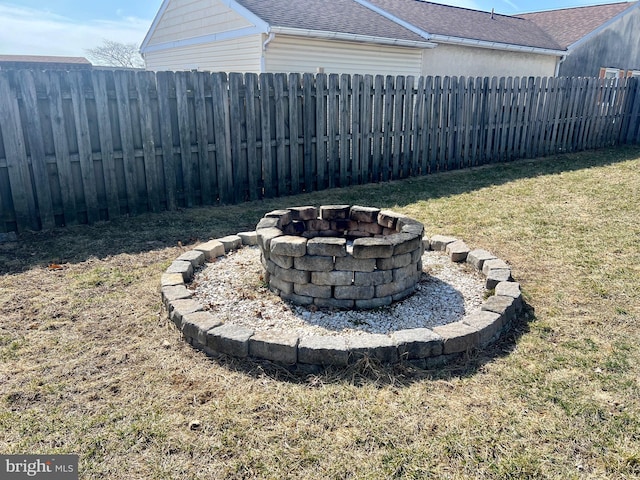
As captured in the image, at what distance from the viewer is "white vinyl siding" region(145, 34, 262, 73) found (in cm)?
1173

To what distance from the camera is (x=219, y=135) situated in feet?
22.8

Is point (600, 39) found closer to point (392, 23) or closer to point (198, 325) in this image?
point (392, 23)

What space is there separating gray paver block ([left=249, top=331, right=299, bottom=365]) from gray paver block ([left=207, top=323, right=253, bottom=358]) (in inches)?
1.9

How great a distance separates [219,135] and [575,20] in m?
20.1

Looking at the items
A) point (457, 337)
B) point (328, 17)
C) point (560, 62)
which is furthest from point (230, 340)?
point (560, 62)

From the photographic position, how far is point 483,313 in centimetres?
349

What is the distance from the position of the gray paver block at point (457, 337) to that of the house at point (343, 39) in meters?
9.49

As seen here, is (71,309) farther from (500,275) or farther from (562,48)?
(562,48)

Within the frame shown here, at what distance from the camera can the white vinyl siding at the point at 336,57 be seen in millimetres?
11391

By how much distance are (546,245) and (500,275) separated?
1600mm

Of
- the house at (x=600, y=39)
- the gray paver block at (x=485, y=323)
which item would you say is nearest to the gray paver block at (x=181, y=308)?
the gray paver block at (x=485, y=323)

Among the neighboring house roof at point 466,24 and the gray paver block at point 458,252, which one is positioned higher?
the neighboring house roof at point 466,24

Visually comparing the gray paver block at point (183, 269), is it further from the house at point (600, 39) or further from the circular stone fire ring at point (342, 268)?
the house at point (600, 39)

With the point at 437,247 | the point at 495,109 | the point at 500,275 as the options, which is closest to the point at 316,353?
the point at 500,275
